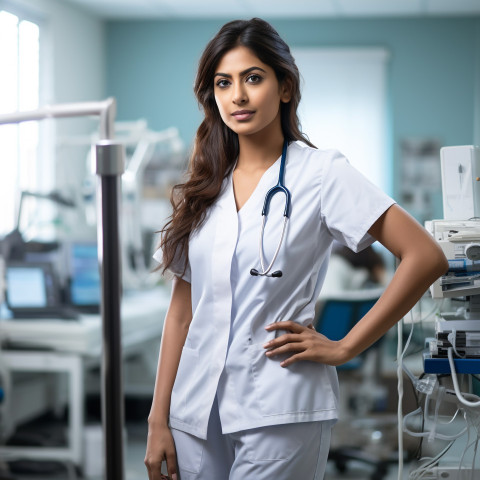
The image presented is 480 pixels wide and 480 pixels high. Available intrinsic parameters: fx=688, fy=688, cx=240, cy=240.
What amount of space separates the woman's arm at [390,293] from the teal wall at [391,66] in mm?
4505

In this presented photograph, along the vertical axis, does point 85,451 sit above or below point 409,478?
below

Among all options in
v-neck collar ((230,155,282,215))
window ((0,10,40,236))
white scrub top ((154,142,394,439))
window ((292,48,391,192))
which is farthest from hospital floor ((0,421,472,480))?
window ((292,48,391,192))

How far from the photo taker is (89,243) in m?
3.49

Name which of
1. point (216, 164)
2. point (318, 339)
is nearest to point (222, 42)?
point (216, 164)

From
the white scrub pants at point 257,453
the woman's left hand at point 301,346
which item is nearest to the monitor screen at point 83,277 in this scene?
the white scrub pants at point 257,453

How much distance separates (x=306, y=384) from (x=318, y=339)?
0.08m

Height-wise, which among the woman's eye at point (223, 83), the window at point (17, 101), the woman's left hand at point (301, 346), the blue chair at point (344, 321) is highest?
the window at point (17, 101)

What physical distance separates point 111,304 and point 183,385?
0.22 meters

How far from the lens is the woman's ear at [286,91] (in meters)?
1.20

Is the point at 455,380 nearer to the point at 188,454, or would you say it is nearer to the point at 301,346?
the point at 301,346

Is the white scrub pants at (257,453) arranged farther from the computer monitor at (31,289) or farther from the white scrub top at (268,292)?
the computer monitor at (31,289)

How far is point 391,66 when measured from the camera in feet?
18.0

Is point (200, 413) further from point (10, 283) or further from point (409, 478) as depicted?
point (10, 283)

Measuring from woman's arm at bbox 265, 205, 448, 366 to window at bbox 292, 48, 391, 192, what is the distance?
4.48 m
